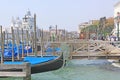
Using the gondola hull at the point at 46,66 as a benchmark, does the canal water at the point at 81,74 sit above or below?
below

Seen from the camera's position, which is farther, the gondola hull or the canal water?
the canal water

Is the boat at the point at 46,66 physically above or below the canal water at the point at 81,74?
above

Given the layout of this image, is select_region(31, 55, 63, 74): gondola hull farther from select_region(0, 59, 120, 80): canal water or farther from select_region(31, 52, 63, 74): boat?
select_region(0, 59, 120, 80): canal water

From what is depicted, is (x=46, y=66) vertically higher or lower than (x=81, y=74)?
higher

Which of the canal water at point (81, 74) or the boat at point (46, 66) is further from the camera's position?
the canal water at point (81, 74)

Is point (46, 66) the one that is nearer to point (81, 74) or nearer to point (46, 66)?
point (46, 66)

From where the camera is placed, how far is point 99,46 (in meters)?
16.7

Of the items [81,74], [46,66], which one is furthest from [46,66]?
[81,74]

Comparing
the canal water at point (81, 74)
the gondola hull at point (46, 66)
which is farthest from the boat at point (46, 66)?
the canal water at point (81, 74)

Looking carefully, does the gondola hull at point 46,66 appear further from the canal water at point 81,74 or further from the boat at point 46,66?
the canal water at point 81,74

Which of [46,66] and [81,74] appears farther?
[81,74]

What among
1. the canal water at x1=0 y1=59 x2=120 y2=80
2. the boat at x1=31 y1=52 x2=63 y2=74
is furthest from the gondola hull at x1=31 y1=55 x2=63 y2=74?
the canal water at x1=0 y1=59 x2=120 y2=80

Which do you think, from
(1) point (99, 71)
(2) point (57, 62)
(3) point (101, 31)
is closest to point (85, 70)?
(1) point (99, 71)

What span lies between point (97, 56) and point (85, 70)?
2.94 feet
